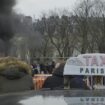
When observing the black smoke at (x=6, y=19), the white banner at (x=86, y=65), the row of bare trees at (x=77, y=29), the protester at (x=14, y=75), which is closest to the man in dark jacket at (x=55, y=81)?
the white banner at (x=86, y=65)

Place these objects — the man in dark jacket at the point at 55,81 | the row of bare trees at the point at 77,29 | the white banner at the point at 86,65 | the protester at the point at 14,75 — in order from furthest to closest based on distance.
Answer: the row of bare trees at the point at 77,29 < the white banner at the point at 86,65 < the man in dark jacket at the point at 55,81 < the protester at the point at 14,75

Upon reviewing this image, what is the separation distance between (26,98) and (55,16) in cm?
4891

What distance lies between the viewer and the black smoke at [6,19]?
1073 cm

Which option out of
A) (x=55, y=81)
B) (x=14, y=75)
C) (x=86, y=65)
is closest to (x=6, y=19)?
(x=86, y=65)

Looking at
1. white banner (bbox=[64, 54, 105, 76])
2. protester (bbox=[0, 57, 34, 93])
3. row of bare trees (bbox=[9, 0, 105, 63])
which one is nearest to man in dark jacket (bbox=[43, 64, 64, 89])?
white banner (bbox=[64, 54, 105, 76])

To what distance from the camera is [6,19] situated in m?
10.9

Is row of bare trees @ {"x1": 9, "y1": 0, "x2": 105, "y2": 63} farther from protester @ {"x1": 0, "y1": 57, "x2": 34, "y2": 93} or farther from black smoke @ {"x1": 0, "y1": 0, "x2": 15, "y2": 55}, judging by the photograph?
protester @ {"x1": 0, "y1": 57, "x2": 34, "y2": 93}

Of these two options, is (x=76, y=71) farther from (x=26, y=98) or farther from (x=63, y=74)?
(x=26, y=98)

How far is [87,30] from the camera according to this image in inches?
1834

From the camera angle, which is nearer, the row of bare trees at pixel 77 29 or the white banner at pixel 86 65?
the white banner at pixel 86 65

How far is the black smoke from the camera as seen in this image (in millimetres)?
10734

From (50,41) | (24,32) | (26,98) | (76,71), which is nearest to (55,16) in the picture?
(50,41)

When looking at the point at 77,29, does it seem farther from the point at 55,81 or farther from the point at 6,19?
the point at 55,81

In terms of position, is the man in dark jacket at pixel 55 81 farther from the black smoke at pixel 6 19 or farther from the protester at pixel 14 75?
the black smoke at pixel 6 19
